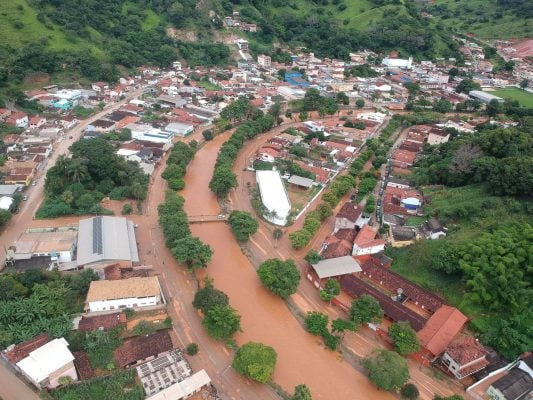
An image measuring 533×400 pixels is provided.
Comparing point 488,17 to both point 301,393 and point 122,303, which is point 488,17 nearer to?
point 301,393

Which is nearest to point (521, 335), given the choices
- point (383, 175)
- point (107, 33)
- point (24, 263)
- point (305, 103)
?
point (383, 175)

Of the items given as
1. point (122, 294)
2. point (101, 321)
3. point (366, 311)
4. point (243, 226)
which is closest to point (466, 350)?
point (366, 311)

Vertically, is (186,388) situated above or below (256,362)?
below

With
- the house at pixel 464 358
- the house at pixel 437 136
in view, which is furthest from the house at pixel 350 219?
the house at pixel 437 136

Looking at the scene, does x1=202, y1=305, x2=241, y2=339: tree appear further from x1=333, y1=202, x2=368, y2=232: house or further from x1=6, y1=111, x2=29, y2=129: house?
x1=6, y1=111, x2=29, y2=129: house

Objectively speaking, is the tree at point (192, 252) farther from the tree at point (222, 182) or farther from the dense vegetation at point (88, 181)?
the dense vegetation at point (88, 181)

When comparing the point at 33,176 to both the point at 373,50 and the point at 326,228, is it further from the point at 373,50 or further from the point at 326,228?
the point at 373,50
